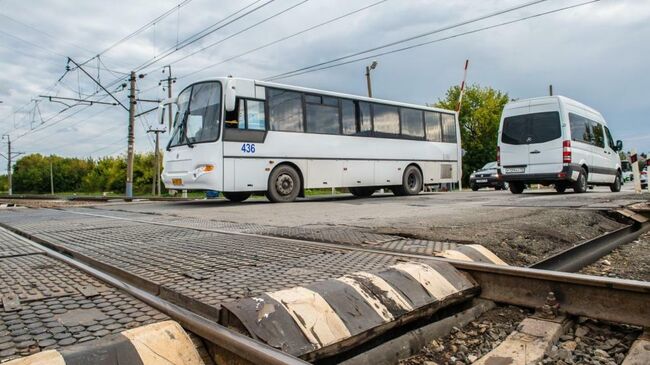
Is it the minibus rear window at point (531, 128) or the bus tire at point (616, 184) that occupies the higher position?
the minibus rear window at point (531, 128)

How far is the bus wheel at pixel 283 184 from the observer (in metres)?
11.0

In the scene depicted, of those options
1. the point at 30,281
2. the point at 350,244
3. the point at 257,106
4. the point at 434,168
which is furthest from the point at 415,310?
the point at 434,168

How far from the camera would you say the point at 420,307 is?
1.88 meters

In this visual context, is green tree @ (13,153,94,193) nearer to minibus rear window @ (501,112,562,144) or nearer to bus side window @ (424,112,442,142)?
bus side window @ (424,112,442,142)

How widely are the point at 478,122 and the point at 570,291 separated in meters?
48.6

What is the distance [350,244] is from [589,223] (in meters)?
3.10

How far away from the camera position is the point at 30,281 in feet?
7.12

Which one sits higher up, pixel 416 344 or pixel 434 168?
pixel 434 168

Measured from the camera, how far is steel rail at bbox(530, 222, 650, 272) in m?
2.93

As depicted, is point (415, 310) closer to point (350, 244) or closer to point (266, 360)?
point (266, 360)

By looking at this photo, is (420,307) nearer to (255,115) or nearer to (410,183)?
(255,115)

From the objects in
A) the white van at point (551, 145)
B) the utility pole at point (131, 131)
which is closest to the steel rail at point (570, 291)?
the white van at point (551, 145)

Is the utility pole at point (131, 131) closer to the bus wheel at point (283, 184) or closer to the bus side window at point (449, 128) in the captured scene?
the bus wheel at point (283, 184)

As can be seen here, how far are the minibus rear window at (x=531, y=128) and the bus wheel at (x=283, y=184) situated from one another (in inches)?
246
